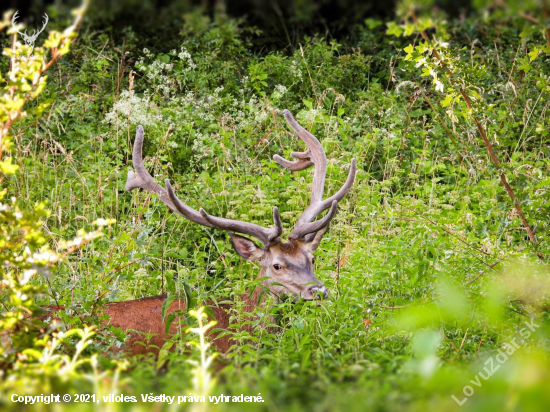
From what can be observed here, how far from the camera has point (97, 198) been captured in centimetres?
655

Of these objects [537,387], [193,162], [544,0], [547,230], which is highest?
[193,162]

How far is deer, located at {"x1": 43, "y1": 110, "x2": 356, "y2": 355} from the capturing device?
455 centimetres

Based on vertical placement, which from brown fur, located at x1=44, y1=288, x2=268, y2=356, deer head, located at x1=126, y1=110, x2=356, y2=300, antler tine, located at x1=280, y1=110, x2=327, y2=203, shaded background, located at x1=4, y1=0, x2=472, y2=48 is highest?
shaded background, located at x1=4, y1=0, x2=472, y2=48

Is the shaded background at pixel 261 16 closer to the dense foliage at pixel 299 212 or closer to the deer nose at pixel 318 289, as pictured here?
the dense foliage at pixel 299 212

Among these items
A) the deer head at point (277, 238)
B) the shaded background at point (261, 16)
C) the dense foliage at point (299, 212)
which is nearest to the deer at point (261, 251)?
the deer head at point (277, 238)

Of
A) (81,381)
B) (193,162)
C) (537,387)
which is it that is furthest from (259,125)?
(537,387)

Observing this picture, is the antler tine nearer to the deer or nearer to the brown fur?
the deer

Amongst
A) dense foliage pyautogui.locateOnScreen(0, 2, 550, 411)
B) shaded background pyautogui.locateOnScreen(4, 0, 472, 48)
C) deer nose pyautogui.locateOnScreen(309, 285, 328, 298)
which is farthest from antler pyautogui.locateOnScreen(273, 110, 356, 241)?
shaded background pyautogui.locateOnScreen(4, 0, 472, 48)

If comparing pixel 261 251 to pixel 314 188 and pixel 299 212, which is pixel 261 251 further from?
pixel 299 212

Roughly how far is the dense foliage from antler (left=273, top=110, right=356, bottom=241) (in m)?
0.36

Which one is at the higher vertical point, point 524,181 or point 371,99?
point 371,99

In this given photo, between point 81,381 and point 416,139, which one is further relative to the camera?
point 416,139

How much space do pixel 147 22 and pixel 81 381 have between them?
8958 millimetres

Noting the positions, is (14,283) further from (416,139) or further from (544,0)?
(416,139)
